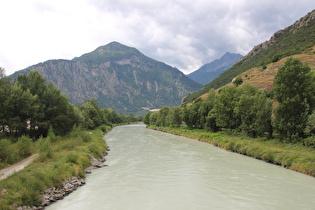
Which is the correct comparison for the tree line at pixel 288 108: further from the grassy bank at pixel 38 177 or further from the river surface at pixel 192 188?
the grassy bank at pixel 38 177

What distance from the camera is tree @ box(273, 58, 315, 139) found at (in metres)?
29.0

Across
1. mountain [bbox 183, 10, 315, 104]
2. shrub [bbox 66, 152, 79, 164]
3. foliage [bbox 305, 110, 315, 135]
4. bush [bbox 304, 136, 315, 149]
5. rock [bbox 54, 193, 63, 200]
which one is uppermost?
mountain [bbox 183, 10, 315, 104]

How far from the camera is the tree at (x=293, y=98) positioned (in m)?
29.0

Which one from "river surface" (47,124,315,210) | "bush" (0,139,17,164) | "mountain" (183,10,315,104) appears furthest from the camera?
"mountain" (183,10,315,104)

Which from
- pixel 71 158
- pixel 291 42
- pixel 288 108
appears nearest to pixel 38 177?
pixel 71 158

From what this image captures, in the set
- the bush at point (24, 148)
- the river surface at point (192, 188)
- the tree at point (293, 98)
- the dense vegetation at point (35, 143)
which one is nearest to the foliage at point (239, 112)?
the tree at point (293, 98)

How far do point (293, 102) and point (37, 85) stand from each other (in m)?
45.1

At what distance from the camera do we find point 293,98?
2936 centimetres

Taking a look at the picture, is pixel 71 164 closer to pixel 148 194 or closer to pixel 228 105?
pixel 148 194

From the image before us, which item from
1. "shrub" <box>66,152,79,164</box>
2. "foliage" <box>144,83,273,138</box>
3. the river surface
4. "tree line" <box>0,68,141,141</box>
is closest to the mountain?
"foliage" <box>144,83,273,138</box>

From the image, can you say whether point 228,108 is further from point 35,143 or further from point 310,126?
point 35,143

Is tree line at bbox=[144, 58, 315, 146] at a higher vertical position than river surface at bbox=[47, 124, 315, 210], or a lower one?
higher

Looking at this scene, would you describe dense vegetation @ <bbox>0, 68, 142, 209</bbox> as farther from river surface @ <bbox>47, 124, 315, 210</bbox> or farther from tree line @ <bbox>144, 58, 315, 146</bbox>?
tree line @ <bbox>144, 58, 315, 146</bbox>

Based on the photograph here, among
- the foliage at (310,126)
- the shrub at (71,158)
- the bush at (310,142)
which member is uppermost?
the foliage at (310,126)
